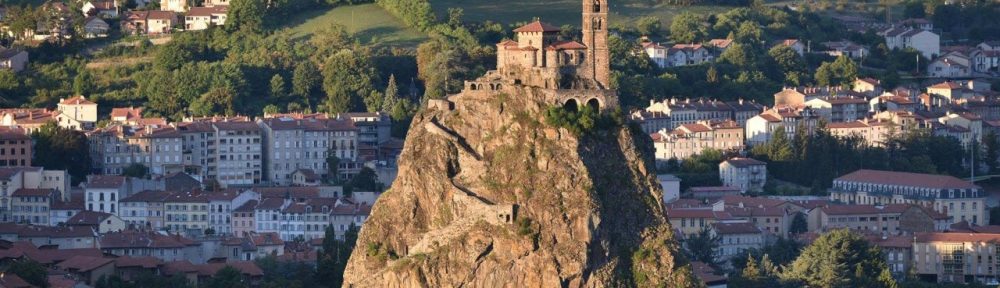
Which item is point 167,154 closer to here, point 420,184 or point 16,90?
point 16,90

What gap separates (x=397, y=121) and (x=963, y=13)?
49.2 metres

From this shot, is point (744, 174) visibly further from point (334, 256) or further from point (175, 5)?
point (175, 5)

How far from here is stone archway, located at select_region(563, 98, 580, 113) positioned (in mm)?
80625

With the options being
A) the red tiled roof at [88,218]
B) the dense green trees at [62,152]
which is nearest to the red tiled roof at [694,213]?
the red tiled roof at [88,218]

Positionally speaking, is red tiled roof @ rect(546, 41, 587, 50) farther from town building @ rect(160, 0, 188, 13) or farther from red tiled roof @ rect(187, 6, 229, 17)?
town building @ rect(160, 0, 188, 13)

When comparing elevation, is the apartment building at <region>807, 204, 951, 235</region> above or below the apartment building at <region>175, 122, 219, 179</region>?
below

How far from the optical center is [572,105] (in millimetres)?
80812

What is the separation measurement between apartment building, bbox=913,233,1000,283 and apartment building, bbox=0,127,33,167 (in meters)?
27.1

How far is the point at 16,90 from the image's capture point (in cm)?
11469

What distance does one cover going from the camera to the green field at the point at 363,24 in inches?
4803

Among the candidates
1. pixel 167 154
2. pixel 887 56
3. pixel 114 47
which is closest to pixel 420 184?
pixel 167 154

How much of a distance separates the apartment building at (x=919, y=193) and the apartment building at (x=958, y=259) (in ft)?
25.1

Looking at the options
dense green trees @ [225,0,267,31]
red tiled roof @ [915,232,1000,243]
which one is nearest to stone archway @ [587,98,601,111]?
red tiled roof @ [915,232,1000,243]

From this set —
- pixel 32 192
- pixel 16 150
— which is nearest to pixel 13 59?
pixel 16 150
